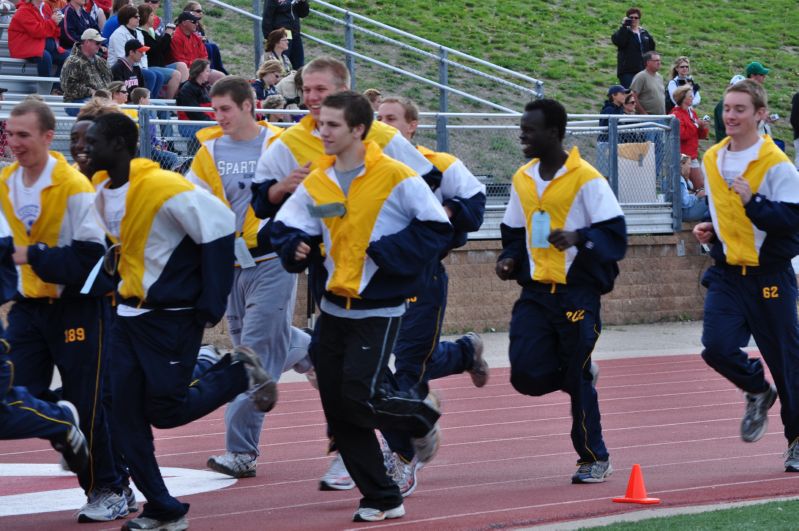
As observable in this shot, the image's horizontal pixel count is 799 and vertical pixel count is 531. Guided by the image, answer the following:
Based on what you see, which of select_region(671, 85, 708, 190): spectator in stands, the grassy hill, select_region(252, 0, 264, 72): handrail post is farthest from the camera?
the grassy hill

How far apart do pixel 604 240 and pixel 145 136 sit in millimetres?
7294

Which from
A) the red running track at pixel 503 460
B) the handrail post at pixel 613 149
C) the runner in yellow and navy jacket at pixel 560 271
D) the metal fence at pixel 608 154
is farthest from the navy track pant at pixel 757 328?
the handrail post at pixel 613 149

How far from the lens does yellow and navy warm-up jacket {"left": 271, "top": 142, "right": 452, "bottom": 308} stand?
6.77m

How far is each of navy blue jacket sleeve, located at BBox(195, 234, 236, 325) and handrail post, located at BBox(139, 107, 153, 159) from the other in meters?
7.49

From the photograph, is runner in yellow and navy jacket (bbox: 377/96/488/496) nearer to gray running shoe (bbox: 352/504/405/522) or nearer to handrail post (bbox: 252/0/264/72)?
gray running shoe (bbox: 352/504/405/522)

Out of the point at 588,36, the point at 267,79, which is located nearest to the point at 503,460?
the point at 267,79

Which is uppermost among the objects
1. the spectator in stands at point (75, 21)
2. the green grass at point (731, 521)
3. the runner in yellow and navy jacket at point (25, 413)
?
the spectator in stands at point (75, 21)

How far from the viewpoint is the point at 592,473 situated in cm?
812

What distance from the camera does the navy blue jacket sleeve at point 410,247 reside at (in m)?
6.68

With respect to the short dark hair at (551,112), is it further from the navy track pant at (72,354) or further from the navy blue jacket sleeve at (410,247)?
the navy track pant at (72,354)

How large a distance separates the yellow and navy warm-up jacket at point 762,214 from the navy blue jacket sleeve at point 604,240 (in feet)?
2.89

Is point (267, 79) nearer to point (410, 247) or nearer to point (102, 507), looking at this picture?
point (102, 507)

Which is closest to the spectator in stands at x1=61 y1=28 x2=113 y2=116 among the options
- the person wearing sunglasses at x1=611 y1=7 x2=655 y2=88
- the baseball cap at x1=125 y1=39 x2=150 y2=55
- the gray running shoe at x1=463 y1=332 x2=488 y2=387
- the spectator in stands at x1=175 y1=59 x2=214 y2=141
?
the baseball cap at x1=125 y1=39 x2=150 y2=55

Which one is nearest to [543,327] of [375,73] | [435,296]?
[435,296]
